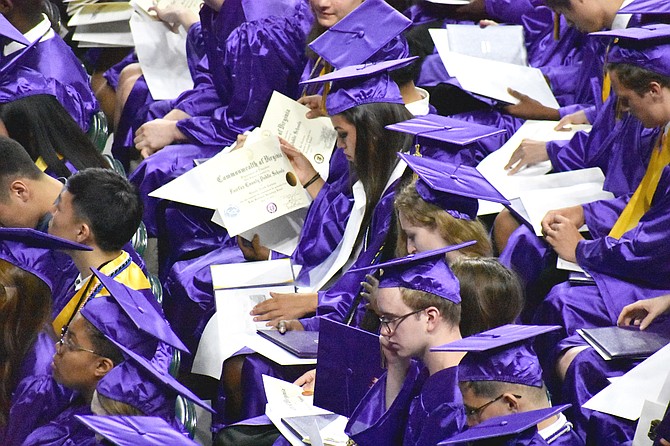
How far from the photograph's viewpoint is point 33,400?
335cm

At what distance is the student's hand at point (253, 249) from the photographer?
4.48m

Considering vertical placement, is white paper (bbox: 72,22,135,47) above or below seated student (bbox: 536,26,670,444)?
below

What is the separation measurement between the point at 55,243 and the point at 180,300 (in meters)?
1.12

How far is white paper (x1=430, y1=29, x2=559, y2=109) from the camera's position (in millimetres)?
4465

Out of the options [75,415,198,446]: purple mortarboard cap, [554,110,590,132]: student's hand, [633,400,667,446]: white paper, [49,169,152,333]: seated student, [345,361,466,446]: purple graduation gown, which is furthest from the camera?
[554,110,590,132]: student's hand

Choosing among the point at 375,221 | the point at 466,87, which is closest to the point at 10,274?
the point at 375,221

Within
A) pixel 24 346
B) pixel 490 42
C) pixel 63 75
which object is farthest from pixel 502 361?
pixel 63 75

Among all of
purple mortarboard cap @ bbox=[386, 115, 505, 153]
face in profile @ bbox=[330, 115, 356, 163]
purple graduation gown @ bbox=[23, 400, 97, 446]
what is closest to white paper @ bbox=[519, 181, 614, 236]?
purple mortarboard cap @ bbox=[386, 115, 505, 153]

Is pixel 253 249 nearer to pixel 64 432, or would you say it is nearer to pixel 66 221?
pixel 66 221

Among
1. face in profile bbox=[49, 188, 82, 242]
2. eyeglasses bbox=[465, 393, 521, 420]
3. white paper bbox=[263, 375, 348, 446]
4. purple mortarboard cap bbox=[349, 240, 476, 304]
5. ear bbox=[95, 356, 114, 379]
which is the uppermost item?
purple mortarboard cap bbox=[349, 240, 476, 304]

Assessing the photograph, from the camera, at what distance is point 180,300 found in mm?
4480

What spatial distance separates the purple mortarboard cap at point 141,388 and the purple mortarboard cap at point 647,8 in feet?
6.04

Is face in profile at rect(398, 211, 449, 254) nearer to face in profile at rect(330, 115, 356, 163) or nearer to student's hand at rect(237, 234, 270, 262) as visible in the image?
face in profile at rect(330, 115, 356, 163)

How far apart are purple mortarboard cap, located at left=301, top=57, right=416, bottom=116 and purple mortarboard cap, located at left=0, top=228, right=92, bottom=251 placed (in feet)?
3.12
